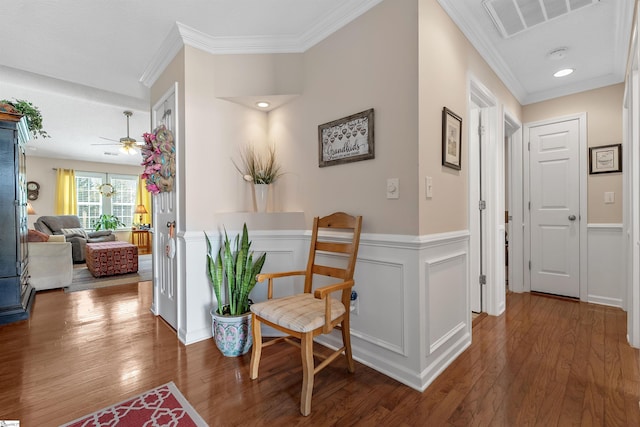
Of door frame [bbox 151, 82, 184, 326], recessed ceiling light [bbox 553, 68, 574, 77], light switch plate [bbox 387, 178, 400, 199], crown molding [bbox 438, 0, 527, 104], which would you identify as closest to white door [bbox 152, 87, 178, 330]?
door frame [bbox 151, 82, 184, 326]

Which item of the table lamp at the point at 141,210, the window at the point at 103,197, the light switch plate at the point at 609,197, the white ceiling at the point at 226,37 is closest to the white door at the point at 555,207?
the light switch plate at the point at 609,197

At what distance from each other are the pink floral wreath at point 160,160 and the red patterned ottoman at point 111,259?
296 centimetres

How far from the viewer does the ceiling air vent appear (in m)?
1.96

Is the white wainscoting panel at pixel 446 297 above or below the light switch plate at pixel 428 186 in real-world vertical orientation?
below

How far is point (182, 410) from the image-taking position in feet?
4.94

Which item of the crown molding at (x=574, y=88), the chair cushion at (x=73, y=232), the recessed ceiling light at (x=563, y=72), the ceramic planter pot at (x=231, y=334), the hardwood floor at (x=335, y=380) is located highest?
the recessed ceiling light at (x=563, y=72)

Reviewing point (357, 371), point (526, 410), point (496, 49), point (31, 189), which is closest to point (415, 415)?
point (357, 371)

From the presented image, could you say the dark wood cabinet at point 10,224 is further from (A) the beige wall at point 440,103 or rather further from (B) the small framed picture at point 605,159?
(B) the small framed picture at point 605,159

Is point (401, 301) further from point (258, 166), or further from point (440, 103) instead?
point (258, 166)

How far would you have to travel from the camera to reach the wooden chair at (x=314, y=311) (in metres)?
1.52

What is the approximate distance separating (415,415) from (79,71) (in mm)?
4011

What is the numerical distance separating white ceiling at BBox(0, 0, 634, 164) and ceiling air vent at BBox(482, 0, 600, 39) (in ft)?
0.20

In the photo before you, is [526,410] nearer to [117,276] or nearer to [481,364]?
[481,364]

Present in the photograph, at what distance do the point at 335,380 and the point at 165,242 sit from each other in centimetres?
191
